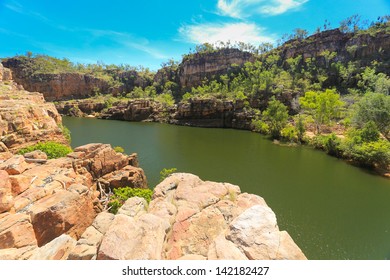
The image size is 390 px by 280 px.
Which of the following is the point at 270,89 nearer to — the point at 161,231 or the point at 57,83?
the point at 161,231

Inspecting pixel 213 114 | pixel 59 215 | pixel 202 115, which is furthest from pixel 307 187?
pixel 202 115

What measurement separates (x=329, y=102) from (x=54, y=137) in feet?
155

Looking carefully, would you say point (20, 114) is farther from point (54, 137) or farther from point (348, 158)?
point (348, 158)

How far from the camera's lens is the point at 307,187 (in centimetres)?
2220

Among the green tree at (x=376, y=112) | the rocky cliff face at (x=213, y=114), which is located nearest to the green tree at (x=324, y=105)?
the green tree at (x=376, y=112)

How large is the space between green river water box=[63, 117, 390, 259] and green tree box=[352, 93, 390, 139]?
8.32 m

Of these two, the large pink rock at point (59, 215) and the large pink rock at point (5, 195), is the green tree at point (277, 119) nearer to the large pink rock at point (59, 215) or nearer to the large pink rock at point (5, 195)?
the large pink rock at point (59, 215)

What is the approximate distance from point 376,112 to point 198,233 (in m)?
37.1

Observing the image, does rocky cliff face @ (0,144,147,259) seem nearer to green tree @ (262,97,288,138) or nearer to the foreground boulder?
the foreground boulder

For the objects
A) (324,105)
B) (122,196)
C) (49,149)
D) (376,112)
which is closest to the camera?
(122,196)

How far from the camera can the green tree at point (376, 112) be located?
3132 centimetres

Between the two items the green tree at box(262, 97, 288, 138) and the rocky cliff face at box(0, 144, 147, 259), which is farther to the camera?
the green tree at box(262, 97, 288, 138)

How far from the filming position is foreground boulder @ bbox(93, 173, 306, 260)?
19.7 feet

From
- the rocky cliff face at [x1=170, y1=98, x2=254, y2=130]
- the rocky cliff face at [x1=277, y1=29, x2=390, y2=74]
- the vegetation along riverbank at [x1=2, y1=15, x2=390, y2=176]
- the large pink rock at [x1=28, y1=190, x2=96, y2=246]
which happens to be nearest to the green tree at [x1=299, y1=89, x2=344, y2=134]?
the vegetation along riverbank at [x1=2, y1=15, x2=390, y2=176]
